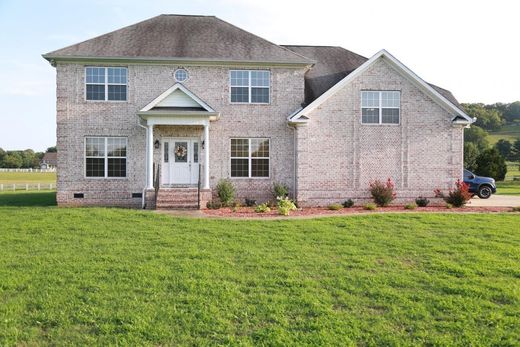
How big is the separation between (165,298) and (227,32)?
55.4 ft

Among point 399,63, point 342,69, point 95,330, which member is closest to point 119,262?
point 95,330

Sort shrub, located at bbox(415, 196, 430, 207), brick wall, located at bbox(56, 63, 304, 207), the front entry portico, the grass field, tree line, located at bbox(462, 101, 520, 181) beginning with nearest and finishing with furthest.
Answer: the front entry portico
shrub, located at bbox(415, 196, 430, 207)
brick wall, located at bbox(56, 63, 304, 207)
tree line, located at bbox(462, 101, 520, 181)
the grass field

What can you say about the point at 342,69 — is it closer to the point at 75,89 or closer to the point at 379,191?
the point at 379,191

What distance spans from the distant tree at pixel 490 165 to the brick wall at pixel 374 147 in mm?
22535

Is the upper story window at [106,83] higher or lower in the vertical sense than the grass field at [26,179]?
higher

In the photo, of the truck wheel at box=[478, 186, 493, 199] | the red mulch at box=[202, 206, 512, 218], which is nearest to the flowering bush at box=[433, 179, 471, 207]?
the red mulch at box=[202, 206, 512, 218]

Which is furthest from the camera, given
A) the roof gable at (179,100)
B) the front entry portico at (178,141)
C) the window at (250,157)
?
the window at (250,157)

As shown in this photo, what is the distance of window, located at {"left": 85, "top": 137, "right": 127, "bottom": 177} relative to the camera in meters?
18.9

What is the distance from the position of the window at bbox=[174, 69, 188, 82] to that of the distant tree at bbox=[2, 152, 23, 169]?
12944 centimetres

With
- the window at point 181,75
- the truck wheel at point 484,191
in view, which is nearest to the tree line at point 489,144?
the truck wheel at point 484,191

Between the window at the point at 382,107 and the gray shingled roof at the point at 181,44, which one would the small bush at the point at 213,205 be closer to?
the gray shingled roof at the point at 181,44

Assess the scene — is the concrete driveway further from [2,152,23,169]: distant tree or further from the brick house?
[2,152,23,169]: distant tree

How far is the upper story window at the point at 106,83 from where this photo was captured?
1884cm

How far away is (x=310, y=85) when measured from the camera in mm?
21047
